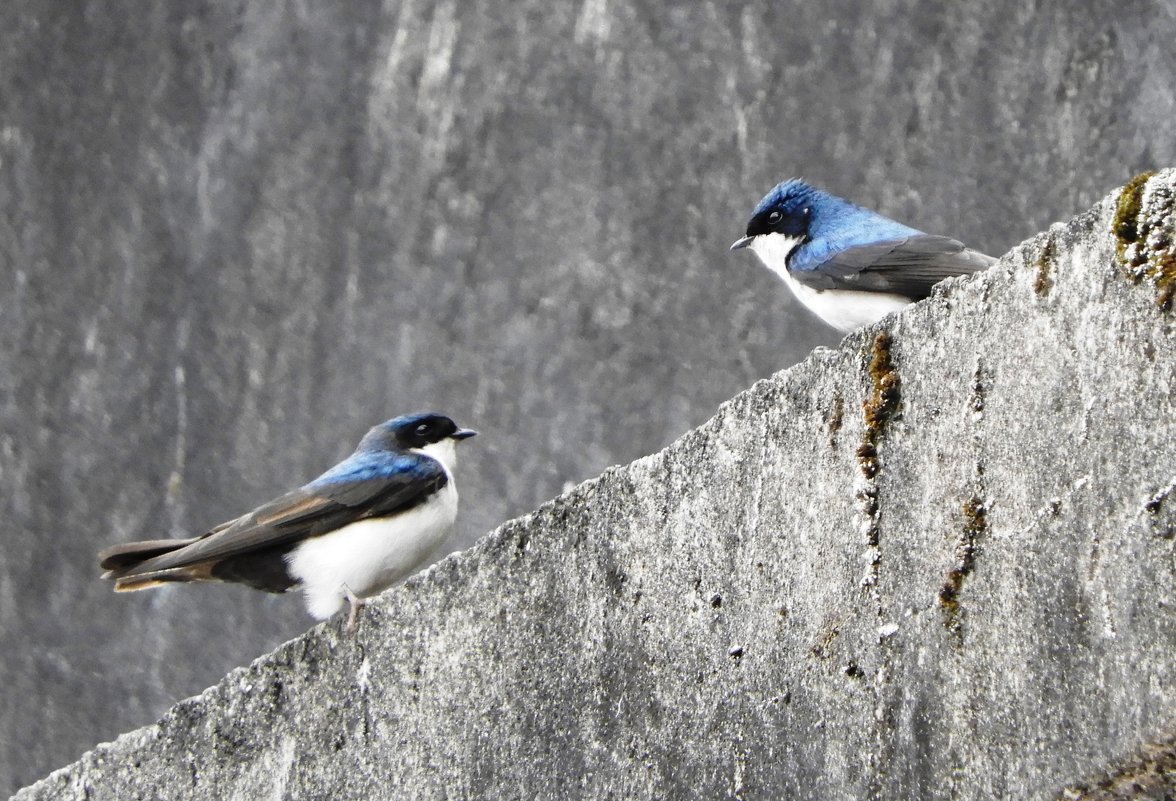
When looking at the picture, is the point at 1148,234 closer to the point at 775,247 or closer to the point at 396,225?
the point at 775,247

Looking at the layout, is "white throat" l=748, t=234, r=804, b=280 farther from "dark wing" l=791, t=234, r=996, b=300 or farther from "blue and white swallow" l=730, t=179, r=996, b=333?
"dark wing" l=791, t=234, r=996, b=300

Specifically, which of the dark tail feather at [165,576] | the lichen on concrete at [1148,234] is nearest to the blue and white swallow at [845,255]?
the lichen on concrete at [1148,234]

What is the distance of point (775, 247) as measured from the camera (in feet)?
18.1

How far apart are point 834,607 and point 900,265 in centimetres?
177

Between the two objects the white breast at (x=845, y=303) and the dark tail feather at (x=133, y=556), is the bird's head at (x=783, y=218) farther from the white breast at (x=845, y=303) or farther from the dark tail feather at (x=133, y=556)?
the dark tail feather at (x=133, y=556)

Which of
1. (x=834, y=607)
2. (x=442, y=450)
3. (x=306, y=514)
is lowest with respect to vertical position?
(x=834, y=607)

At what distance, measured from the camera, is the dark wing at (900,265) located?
4.29m

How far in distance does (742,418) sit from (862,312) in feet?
4.94

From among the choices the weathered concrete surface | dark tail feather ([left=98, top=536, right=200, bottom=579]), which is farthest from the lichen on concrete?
dark tail feather ([left=98, top=536, right=200, bottom=579])

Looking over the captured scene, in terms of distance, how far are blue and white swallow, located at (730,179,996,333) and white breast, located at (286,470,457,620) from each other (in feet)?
4.23

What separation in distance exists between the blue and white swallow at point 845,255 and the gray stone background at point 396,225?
3.58 feet

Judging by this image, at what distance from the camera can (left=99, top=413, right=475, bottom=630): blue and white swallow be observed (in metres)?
4.80

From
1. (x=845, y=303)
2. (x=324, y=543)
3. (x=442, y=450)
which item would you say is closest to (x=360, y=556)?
(x=324, y=543)

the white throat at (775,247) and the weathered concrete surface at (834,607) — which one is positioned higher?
the white throat at (775,247)
